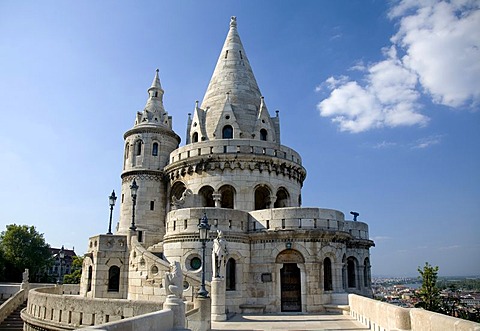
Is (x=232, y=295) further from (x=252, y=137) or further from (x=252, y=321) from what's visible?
(x=252, y=137)

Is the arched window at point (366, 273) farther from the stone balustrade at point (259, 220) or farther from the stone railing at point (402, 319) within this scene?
the stone railing at point (402, 319)

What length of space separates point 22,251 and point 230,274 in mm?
39503

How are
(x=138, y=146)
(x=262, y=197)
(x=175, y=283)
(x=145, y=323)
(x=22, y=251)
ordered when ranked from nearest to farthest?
(x=145, y=323), (x=175, y=283), (x=262, y=197), (x=138, y=146), (x=22, y=251)

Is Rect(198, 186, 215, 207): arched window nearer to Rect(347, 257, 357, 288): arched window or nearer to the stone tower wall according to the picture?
the stone tower wall

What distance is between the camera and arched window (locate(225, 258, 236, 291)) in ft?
68.8

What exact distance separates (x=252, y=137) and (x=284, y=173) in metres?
3.71

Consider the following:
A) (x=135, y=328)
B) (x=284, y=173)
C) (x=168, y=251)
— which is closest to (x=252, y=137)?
(x=284, y=173)

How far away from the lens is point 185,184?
27.3 metres

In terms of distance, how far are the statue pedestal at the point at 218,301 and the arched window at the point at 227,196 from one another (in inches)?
356

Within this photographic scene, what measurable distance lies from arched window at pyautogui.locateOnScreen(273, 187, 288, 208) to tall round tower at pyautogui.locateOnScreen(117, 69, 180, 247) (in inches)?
318

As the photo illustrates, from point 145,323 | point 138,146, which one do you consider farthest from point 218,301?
point 138,146

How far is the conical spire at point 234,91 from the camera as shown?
29672 millimetres

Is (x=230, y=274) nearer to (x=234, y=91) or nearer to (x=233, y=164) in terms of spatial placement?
(x=233, y=164)

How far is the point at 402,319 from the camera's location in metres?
10.0
